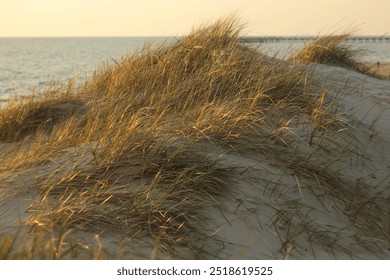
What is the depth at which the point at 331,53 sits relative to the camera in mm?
7387

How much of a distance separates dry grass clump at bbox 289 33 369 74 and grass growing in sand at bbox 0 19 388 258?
237cm

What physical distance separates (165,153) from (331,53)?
5040 mm

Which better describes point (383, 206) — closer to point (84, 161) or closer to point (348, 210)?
point (348, 210)

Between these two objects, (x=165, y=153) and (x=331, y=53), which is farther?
(x=331, y=53)

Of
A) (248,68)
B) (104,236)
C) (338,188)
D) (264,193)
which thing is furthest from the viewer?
(248,68)

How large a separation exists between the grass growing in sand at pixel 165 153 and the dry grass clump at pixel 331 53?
237cm

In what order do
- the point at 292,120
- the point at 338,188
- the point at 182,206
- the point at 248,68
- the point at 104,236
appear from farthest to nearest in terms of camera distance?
the point at 248,68
the point at 292,120
the point at 338,188
the point at 182,206
the point at 104,236

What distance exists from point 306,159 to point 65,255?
164 cm

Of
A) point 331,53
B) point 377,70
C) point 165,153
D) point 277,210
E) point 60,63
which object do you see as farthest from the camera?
point 60,63

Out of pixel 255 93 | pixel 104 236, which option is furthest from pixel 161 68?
pixel 104 236

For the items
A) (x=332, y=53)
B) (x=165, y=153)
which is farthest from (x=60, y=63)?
(x=165, y=153)

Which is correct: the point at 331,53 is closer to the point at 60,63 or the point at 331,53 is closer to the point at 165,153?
the point at 165,153

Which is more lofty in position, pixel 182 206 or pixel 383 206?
pixel 182 206

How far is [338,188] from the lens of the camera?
10.4 ft
